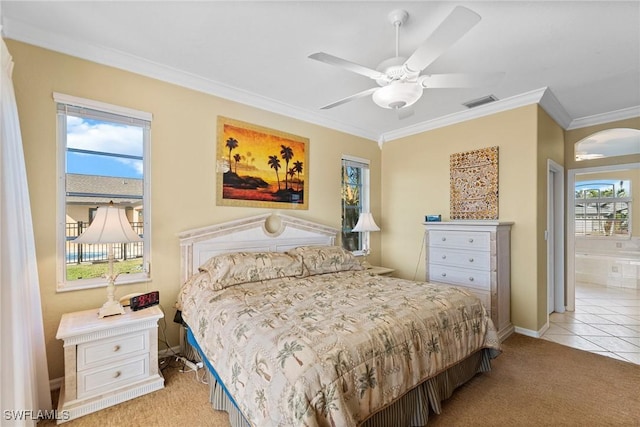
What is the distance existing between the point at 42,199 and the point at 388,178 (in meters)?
4.19

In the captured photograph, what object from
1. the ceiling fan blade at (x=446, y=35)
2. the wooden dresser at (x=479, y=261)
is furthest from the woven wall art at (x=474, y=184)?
the ceiling fan blade at (x=446, y=35)

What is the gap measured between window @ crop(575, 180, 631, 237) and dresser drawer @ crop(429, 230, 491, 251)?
16.9ft

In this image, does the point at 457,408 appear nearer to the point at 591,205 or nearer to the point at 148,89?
the point at 148,89

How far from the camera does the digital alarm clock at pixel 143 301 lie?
87.1 inches

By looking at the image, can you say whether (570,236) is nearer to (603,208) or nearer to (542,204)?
(542,204)

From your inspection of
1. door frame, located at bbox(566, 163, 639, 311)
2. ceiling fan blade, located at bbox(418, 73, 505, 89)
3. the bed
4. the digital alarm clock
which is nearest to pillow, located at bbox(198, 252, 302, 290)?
the bed

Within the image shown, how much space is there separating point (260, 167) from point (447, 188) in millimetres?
2590

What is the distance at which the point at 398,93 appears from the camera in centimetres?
186

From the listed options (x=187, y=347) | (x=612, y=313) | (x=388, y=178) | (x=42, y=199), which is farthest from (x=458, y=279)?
(x=42, y=199)

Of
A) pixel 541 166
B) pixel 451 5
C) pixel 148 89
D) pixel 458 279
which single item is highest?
pixel 451 5

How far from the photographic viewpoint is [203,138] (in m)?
2.89

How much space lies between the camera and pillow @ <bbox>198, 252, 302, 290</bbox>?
2.42m

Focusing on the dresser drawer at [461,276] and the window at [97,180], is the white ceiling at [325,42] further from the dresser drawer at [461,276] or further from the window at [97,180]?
the dresser drawer at [461,276]

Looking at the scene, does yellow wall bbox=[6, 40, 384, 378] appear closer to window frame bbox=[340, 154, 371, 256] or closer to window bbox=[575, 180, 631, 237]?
window frame bbox=[340, 154, 371, 256]
